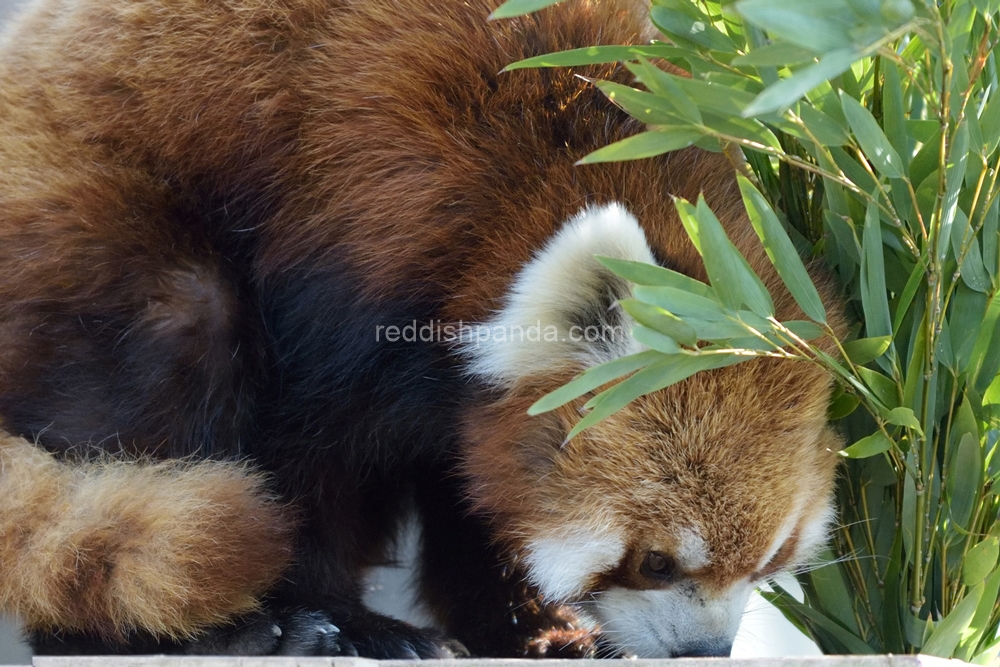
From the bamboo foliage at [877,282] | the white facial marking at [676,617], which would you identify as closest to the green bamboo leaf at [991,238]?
the bamboo foliage at [877,282]

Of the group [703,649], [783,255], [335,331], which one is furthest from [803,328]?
[335,331]

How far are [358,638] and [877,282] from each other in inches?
43.2

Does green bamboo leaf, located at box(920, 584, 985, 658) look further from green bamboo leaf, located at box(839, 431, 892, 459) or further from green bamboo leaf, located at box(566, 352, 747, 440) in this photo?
green bamboo leaf, located at box(566, 352, 747, 440)

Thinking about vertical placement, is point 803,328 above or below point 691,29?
below

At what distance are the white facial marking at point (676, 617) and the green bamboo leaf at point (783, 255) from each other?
0.60 meters

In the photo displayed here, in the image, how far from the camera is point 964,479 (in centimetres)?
145

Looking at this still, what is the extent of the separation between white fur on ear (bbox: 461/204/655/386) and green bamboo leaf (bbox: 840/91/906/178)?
34 centimetres

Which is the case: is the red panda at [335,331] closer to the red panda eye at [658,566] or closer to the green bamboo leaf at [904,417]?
the red panda eye at [658,566]

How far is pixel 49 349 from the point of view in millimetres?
1662

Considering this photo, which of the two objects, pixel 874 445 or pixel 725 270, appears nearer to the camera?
pixel 725 270

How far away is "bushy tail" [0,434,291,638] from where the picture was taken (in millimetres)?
1504

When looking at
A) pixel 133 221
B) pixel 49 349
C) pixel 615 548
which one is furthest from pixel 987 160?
pixel 49 349

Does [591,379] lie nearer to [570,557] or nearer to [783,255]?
[783,255]

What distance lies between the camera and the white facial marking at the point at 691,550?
1.59m
